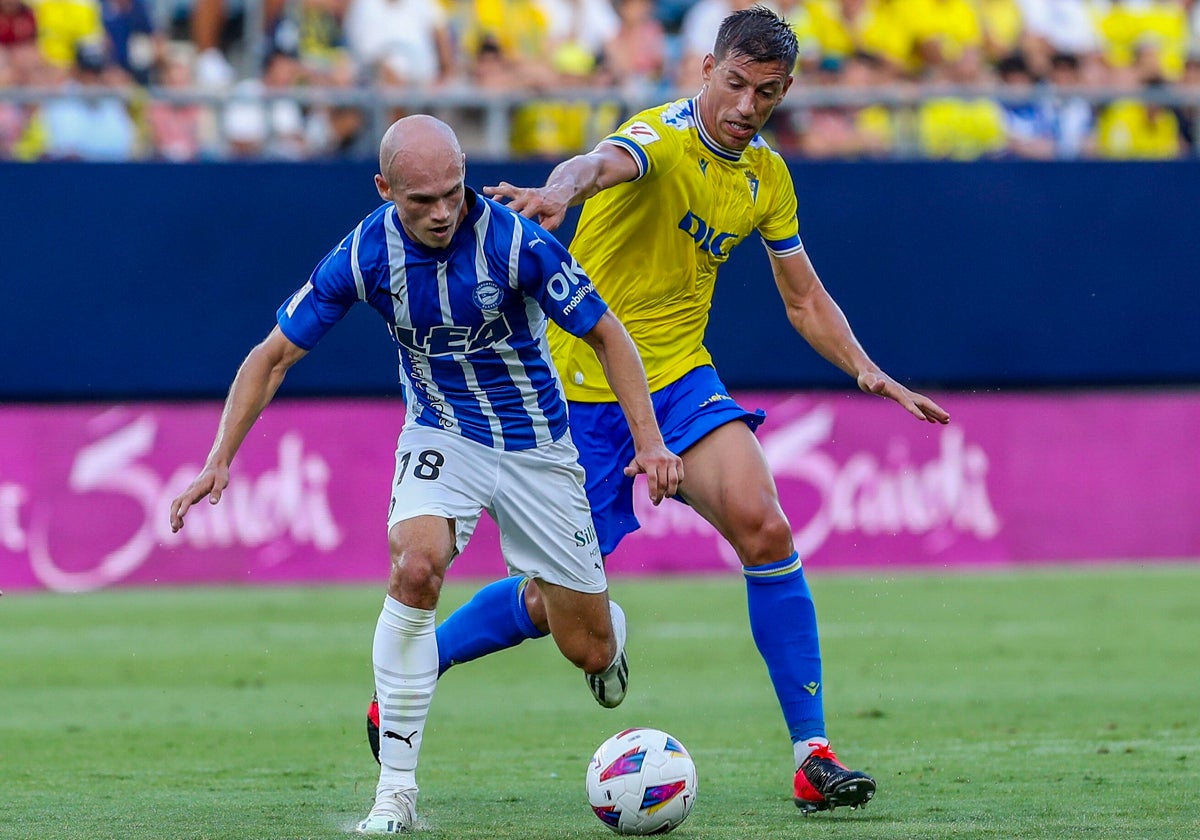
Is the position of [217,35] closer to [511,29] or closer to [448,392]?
[511,29]

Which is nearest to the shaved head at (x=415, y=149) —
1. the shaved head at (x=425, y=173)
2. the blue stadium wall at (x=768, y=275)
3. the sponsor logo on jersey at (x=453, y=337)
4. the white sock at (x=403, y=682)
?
the shaved head at (x=425, y=173)

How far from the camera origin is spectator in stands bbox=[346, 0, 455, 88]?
44.0ft

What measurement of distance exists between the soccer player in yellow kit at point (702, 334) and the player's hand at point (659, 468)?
69 centimetres

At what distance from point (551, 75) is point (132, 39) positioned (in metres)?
3.07

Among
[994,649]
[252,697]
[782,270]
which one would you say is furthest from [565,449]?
[994,649]

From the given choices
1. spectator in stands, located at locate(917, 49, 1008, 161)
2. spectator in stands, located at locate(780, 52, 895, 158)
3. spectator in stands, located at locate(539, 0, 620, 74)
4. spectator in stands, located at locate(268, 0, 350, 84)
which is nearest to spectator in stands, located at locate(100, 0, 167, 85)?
spectator in stands, located at locate(268, 0, 350, 84)

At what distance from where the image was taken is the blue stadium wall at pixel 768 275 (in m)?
13.2

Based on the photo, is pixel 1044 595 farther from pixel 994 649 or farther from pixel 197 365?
pixel 197 365

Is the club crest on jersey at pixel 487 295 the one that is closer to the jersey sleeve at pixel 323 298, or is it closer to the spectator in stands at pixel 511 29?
the jersey sleeve at pixel 323 298

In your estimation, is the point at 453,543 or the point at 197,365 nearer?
the point at 453,543

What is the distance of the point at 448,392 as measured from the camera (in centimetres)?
550

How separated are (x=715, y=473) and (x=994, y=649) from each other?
439 centimetres

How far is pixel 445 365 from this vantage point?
5.44 metres

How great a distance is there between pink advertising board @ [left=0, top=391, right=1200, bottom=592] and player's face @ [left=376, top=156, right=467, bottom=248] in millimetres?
7828
